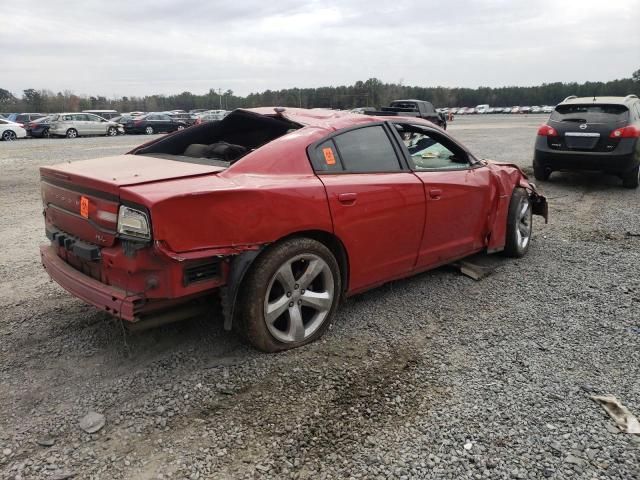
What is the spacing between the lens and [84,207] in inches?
122

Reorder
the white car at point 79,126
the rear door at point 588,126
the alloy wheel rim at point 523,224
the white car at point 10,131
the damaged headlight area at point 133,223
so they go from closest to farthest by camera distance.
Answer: the damaged headlight area at point 133,223, the alloy wheel rim at point 523,224, the rear door at point 588,126, the white car at point 10,131, the white car at point 79,126

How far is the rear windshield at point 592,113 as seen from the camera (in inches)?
365

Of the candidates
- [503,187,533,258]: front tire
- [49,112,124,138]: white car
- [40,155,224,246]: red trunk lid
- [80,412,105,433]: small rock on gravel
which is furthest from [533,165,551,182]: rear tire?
[49,112,124,138]: white car

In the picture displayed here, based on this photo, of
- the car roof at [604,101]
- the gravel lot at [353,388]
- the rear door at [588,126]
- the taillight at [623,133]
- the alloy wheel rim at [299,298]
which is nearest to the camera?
the gravel lot at [353,388]

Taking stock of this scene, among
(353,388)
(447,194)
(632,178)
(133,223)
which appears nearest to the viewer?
(133,223)

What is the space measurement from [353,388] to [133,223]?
1543 mm

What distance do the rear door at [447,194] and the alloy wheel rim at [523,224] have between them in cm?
67

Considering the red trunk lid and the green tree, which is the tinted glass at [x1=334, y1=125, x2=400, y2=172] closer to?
the red trunk lid

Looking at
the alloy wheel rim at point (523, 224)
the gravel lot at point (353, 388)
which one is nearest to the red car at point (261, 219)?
the gravel lot at point (353, 388)

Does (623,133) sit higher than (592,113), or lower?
lower

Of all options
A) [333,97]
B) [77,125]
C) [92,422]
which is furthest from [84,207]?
[333,97]

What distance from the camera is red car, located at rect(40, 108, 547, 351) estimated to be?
9.32 ft

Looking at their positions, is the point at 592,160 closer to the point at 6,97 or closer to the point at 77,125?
the point at 77,125

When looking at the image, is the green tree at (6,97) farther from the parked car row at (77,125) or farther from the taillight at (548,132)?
the taillight at (548,132)
